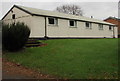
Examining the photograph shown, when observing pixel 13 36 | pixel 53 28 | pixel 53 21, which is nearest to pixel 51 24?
pixel 53 28

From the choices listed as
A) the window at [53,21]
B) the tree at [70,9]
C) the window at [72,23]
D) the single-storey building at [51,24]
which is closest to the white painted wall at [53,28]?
the single-storey building at [51,24]

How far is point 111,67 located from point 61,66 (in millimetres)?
2331

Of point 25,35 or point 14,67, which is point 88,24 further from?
point 14,67

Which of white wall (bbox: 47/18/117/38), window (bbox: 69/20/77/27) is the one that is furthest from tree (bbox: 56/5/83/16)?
window (bbox: 69/20/77/27)

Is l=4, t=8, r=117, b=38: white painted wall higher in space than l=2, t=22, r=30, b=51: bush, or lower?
higher

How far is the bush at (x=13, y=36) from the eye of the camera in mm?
11081

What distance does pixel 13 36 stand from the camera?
11.1 m

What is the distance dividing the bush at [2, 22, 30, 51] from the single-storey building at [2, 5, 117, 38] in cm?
700

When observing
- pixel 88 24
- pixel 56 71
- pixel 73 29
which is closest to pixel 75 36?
pixel 73 29

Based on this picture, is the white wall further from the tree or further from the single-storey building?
the tree

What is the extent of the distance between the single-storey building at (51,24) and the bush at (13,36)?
700cm

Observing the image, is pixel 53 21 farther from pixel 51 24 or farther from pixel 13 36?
pixel 13 36

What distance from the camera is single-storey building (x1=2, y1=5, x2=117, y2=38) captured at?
19038 mm

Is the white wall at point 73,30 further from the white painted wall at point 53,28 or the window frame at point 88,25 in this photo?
the window frame at point 88,25
